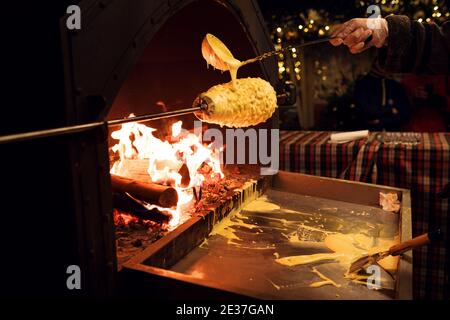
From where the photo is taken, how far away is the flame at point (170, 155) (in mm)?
2756

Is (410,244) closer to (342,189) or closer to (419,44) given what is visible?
(342,189)

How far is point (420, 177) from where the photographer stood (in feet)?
12.7

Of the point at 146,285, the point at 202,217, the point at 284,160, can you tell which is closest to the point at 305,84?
the point at 284,160

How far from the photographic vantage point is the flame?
276cm

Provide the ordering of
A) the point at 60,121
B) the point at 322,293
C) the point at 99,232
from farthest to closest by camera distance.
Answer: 1. the point at 322,293
2. the point at 99,232
3. the point at 60,121

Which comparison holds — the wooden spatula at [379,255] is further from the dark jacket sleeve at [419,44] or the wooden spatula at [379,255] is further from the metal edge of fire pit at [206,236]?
Result: the dark jacket sleeve at [419,44]

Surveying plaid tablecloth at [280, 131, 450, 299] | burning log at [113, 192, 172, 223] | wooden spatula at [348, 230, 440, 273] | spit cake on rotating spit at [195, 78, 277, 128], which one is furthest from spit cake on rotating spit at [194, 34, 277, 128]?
plaid tablecloth at [280, 131, 450, 299]

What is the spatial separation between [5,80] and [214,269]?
1280 mm

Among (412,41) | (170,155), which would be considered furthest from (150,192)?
(412,41)

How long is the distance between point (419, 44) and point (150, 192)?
80.9 inches

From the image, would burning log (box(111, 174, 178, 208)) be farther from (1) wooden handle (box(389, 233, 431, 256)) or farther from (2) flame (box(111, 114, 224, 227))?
(1) wooden handle (box(389, 233, 431, 256))

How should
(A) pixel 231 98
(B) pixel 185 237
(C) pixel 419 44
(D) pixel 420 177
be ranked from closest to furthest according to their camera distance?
(B) pixel 185 237, (A) pixel 231 98, (C) pixel 419 44, (D) pixel 420 177
